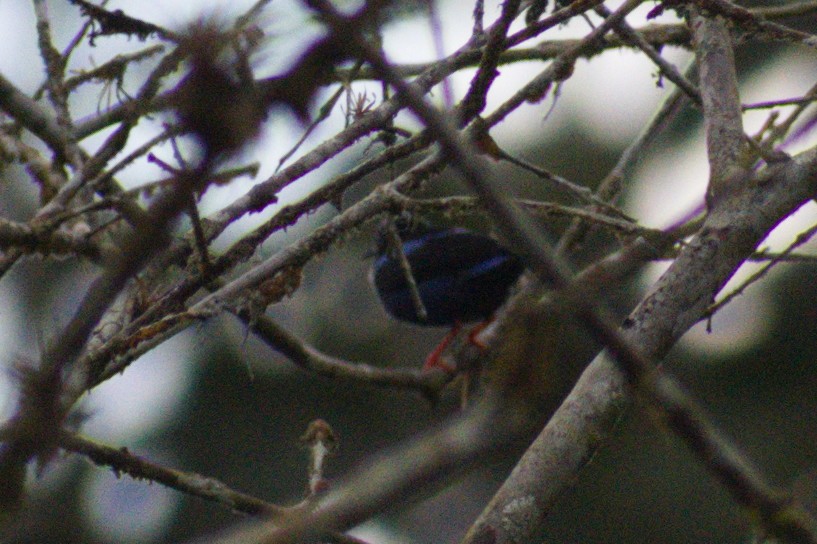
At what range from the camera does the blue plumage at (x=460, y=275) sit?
17.8 feet

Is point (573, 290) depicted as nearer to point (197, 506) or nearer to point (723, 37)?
point (723, 37)

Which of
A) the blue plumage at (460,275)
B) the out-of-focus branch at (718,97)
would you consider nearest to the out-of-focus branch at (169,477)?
the out-of-focus branch at (718,97)

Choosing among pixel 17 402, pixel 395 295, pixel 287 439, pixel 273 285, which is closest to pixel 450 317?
pixel 395 295

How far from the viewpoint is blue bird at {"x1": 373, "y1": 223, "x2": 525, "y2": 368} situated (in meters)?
5.42

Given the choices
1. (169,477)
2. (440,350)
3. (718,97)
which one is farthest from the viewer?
(440,350)

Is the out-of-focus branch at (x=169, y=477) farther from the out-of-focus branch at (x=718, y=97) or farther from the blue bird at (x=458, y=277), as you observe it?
the blue bird at (x=458, y=277)

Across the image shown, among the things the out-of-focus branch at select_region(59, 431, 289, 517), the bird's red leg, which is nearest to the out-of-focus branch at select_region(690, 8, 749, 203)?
the out-of-focus branch at select_region(59, 431, 289, 517)

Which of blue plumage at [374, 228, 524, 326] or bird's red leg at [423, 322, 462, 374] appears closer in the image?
blue plumage at [374, 228, 524, 326]

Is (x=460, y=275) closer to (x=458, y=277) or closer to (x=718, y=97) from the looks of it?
A: (x=458, y=277)

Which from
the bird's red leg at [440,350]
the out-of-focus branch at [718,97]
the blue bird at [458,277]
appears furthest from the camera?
the bird's red leg at [440,350]

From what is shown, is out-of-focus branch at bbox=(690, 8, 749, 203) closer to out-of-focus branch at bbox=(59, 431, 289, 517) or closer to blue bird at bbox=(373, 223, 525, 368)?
out-of-focus branch at bbox=(59, 431, 289, 517)

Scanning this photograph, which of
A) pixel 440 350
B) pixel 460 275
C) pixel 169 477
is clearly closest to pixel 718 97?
pixel 169 477

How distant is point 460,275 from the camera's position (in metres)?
5.50

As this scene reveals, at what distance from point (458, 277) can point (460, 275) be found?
2 centimetres
